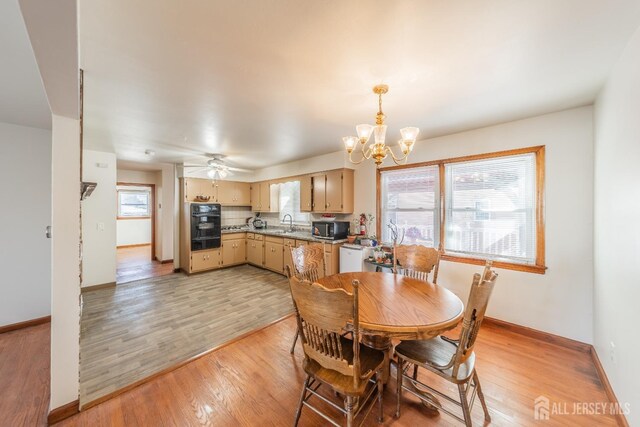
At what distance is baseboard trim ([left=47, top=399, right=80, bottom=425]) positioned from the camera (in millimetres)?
1593

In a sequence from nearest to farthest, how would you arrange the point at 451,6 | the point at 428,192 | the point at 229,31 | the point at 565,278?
1. the point at 451,6
2. the point at 229,31
3. the point at 565,278
4. the point at 428,192

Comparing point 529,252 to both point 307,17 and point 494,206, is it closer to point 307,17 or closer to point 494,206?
point 494,206

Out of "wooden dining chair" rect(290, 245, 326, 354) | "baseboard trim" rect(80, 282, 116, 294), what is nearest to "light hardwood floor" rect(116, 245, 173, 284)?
"baseboard trim" rect(80, 282, 116, 294)

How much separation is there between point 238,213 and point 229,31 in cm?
539

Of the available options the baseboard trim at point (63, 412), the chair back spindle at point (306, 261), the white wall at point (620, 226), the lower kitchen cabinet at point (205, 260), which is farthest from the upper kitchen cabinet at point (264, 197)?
the white wall at point (620, 226)

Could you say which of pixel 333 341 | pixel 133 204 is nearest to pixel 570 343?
pixel 333 341

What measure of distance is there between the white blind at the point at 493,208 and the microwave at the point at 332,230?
170 centimetres

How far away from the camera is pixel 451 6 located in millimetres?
1219

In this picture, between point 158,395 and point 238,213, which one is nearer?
point 158,395

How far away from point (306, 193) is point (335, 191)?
83cm

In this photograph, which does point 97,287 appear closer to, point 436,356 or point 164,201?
point 164,201

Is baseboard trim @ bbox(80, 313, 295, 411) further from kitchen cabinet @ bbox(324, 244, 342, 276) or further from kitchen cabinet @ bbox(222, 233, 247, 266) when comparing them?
kitchen cabinet @ bbox(222, 233, 247, 266)

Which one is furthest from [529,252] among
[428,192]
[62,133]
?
[62,133]

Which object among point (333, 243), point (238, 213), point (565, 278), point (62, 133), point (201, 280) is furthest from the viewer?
point (238, 213)
